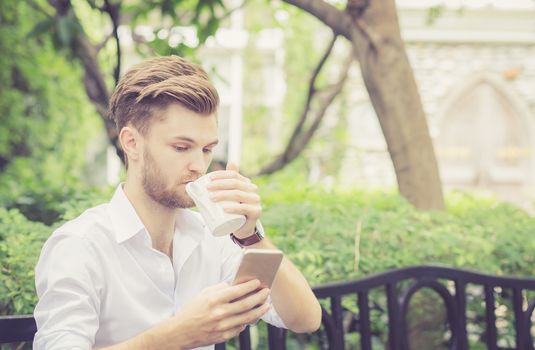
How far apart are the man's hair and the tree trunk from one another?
74.5 inches

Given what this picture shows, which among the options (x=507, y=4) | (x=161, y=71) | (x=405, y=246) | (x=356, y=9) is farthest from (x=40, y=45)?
(x=507, y=4)

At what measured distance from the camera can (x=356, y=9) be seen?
3.39 m

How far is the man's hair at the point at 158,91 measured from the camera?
5.06ft

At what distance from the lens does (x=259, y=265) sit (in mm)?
1358

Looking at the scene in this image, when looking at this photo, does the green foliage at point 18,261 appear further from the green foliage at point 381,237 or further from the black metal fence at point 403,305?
the green foliage at point 381,237

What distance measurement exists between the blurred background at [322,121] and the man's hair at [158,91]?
68 cm

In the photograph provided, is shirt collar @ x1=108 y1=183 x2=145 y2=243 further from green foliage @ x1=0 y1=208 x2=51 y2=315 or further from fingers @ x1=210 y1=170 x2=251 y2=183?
green foliage @ x1=0 y1=208 x2=51 y2=315

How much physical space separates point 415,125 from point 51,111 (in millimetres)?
4888

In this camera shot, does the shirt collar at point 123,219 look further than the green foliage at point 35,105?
No

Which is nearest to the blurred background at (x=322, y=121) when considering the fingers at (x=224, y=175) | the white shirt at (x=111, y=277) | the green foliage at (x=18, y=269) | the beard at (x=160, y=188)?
the green foliage at (x=18, y=269)

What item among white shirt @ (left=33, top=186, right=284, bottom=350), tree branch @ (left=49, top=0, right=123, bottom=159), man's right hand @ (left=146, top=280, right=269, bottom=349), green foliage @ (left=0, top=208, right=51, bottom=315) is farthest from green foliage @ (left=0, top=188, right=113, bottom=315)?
tree branch @ (left=49, top=0, right=123, bottom=159)

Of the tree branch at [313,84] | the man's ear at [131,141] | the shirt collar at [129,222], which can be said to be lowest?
the shirt collar at [129,222]

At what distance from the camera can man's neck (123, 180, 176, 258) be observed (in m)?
1.65

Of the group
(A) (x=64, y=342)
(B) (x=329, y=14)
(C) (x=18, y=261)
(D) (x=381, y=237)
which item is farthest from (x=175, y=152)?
(B) (x=329, y=14)
